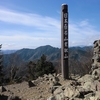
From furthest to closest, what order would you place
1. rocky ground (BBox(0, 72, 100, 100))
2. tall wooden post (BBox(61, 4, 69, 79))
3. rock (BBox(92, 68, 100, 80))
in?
tall wooden post (BBox(61, 4, 69, 79)) < rock (BBox(92, 68, 100, 80)) < rocky ground (BBox(0, 72, 100, 100))

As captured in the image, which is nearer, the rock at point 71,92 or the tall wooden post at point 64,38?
the rock at point 71,92

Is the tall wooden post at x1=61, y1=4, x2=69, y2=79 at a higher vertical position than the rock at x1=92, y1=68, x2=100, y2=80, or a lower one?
higher

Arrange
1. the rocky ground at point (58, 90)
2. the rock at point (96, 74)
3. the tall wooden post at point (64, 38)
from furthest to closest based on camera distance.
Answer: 1. the tall wooden post at point (64, 38)
2. the rock at point (96, 74)
3. the rocky ground at point (58, 90)

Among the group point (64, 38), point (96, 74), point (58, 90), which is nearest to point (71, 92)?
point (58, 90)

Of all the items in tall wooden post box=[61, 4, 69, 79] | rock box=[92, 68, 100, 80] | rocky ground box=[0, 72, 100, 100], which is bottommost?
rocky ground box=[0, 72, 100, 100]

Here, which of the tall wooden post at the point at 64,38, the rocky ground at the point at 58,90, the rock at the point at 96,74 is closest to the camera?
the rocky ground at the point at 58,90

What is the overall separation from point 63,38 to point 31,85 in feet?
12.6

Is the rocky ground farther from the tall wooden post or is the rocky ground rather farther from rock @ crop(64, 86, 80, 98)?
Answer: the tall wooden post

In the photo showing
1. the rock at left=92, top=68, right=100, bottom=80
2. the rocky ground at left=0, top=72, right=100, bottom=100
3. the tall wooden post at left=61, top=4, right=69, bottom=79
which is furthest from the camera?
the tall wooden post at left=61, top=4, right=69, bottom=79

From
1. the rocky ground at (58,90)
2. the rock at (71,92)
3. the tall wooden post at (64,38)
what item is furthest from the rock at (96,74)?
the rock at (71,92)

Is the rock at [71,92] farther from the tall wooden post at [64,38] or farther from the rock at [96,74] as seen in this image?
the tall wooden post at [64,38]

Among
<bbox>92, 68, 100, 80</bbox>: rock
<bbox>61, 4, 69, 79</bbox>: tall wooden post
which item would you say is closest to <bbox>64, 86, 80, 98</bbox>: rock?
<bbox>92, 68, 100, 80</bbox>: rock

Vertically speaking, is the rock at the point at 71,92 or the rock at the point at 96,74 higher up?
the rock at the point at 96,74

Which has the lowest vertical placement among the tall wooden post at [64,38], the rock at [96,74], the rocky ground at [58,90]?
the rocky ground at [58,90]
